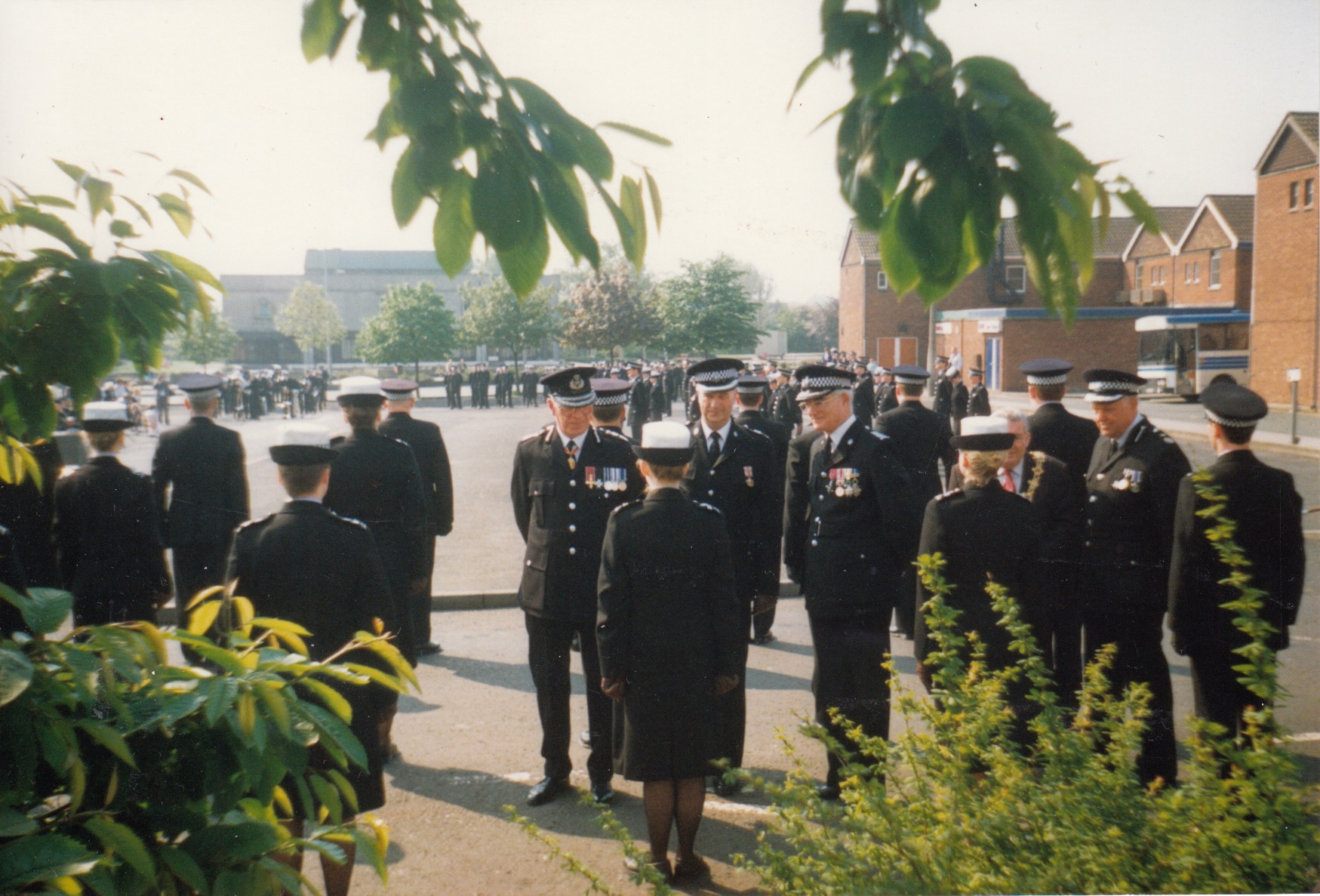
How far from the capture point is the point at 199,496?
21.1ft

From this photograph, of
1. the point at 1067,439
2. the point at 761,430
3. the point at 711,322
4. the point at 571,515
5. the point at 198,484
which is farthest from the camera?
the point at 711,322

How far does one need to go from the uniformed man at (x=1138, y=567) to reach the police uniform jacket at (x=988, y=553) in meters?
0.58

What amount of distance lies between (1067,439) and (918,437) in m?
1.38

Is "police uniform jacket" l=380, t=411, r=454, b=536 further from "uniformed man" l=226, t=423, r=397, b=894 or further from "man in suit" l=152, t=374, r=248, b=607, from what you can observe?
"uniformed man" l=226, t=423, r=397, b=894

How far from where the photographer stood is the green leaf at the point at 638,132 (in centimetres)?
176

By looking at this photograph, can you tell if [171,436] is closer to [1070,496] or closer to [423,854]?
[423,854]

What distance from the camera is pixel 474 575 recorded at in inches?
385

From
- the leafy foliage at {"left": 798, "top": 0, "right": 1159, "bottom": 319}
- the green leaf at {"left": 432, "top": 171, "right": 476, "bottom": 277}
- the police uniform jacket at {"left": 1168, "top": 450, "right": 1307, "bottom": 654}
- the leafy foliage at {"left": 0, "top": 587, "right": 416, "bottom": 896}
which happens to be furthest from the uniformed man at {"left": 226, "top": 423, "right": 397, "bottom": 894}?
the police uniform jacket at {"left": 1168, "top": 450, "right": 1307, "bottom": 654}

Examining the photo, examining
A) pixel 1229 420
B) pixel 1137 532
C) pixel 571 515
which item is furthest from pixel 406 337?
pixel 1229 420

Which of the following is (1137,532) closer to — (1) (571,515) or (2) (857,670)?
(2) (857,670)

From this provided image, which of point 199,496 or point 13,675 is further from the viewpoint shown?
point 199,496

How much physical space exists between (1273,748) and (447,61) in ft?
8.47

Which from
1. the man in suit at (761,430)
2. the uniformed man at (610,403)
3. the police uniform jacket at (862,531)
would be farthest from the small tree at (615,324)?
the police uniform jacket at (862,531)

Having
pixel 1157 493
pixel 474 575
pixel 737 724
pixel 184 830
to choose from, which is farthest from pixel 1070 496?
pixel 474 575
